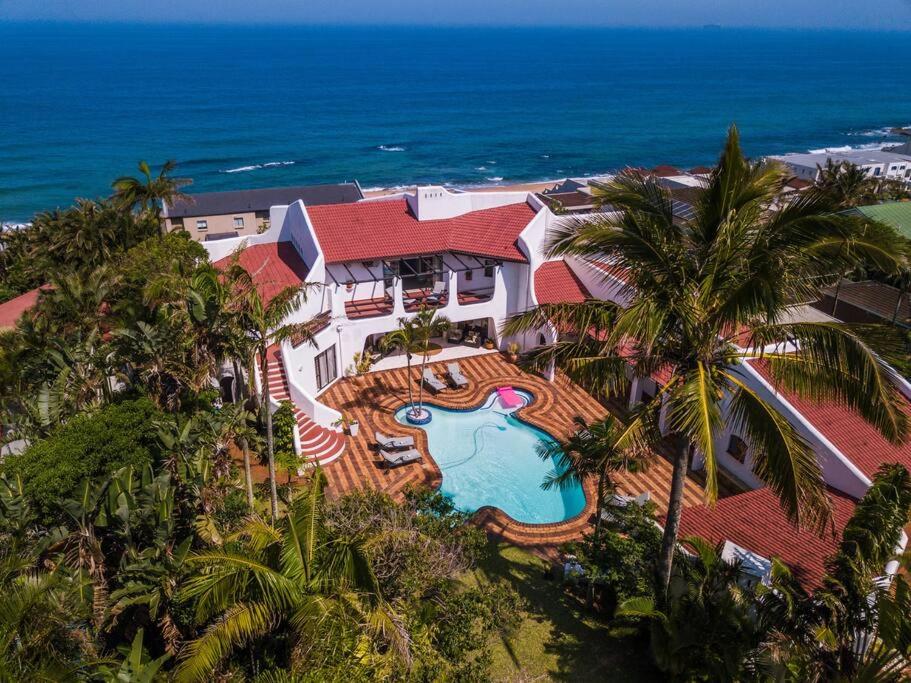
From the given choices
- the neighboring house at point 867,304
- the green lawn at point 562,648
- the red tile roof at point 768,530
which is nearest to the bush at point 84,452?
the green lawn at point 562,648

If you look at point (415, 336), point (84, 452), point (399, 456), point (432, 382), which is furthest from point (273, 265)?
point (84, 452)

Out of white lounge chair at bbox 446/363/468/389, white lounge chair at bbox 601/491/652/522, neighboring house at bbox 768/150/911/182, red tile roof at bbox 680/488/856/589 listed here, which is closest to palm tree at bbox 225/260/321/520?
white lounge chair at bbox 601/491/652/522

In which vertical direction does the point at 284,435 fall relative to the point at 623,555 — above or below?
below

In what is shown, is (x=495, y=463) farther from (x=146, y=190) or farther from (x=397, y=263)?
(x=146, y=190)

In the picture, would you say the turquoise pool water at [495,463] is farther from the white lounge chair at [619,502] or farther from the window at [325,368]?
the window at [325,368]

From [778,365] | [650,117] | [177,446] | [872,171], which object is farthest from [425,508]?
[650,117]
